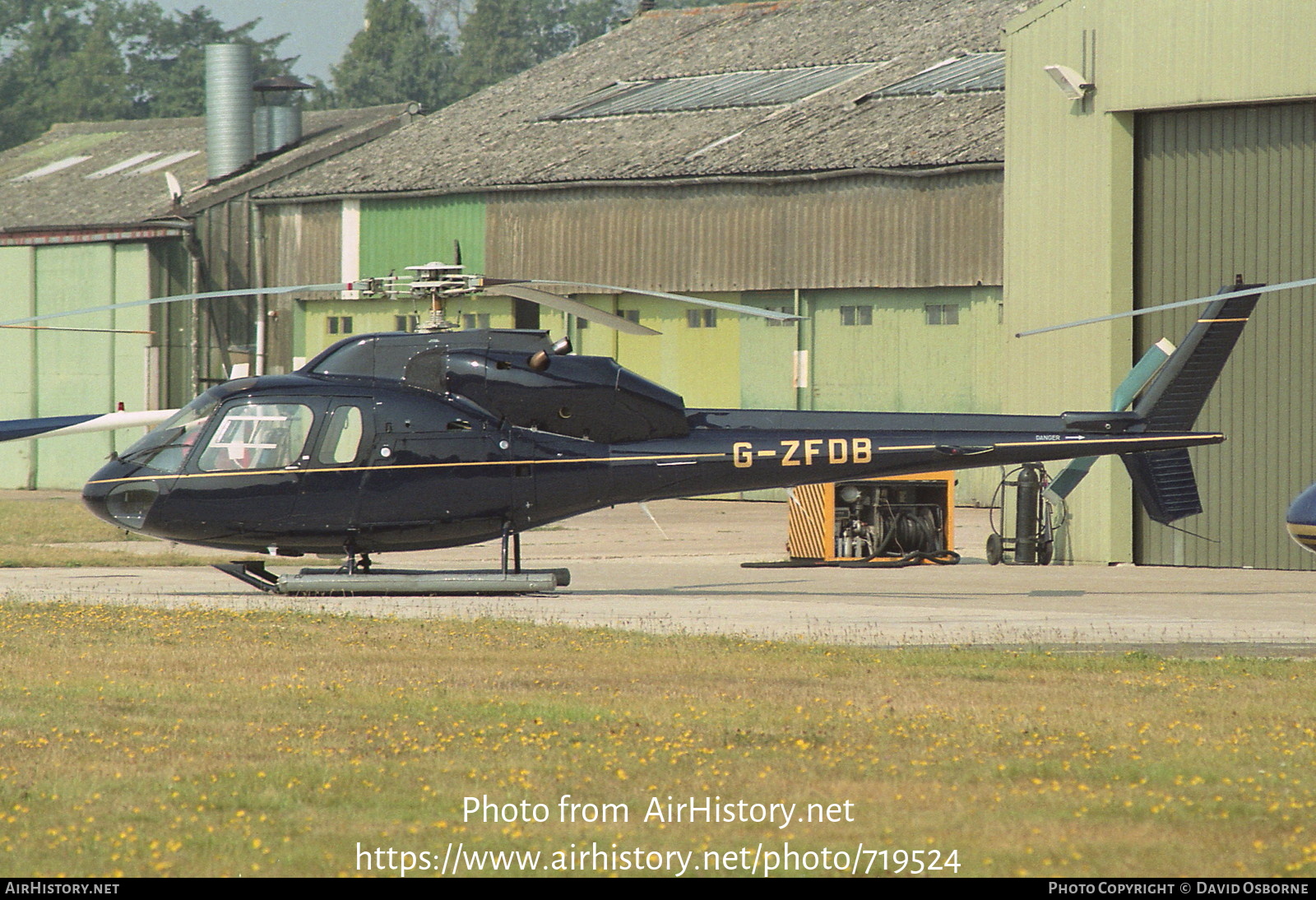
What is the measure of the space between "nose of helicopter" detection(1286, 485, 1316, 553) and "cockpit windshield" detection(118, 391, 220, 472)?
10860 millimetres

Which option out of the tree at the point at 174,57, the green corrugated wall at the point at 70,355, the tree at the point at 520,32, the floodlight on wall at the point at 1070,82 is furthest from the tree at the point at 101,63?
the floodlight on wall at the point at 1070,82

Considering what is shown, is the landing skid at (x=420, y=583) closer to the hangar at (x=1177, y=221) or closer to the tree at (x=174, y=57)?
the hangar at (x=1177, y=221)

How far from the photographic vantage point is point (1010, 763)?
971 centimetres

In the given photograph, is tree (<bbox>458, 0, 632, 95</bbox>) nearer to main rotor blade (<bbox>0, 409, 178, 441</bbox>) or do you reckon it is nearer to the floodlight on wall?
the floodlight on wall

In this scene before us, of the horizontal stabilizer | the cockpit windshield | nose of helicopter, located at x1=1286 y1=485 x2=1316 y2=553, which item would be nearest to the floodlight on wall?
the horizontal stabilizer

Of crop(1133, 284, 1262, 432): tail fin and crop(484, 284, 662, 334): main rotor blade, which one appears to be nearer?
crop(484, 284, 662, 334): main rotor blade

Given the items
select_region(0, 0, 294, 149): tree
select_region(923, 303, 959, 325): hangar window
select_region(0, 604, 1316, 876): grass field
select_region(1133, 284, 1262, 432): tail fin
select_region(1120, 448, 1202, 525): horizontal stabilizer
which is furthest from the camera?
select_region(0, 0, 294, 149): tree

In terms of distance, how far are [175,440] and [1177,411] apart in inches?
420

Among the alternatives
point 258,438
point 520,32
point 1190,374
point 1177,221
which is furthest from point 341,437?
point 520,32

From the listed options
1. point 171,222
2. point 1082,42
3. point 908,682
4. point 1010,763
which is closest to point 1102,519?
point 1082,42

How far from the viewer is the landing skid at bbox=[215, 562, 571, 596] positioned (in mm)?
18469

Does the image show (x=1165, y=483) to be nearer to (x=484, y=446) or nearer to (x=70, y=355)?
(x=484, y=446)

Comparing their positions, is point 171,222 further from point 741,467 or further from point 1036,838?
point 1036,838

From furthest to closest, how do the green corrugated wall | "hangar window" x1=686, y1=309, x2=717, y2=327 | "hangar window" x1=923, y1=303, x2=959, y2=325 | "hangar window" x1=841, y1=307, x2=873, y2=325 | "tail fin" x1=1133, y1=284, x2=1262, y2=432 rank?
the green corrugated wall
"hangar window" x1=686, y1=309, x2=717, y2=327
"hangar window" x1=841, y1=307, x2=873, y2=325
"hangar window" x1=923, y1=303, x2=959, y2=325
"tail fin" x1=1133, y1=284, x2=1262, y2=432
